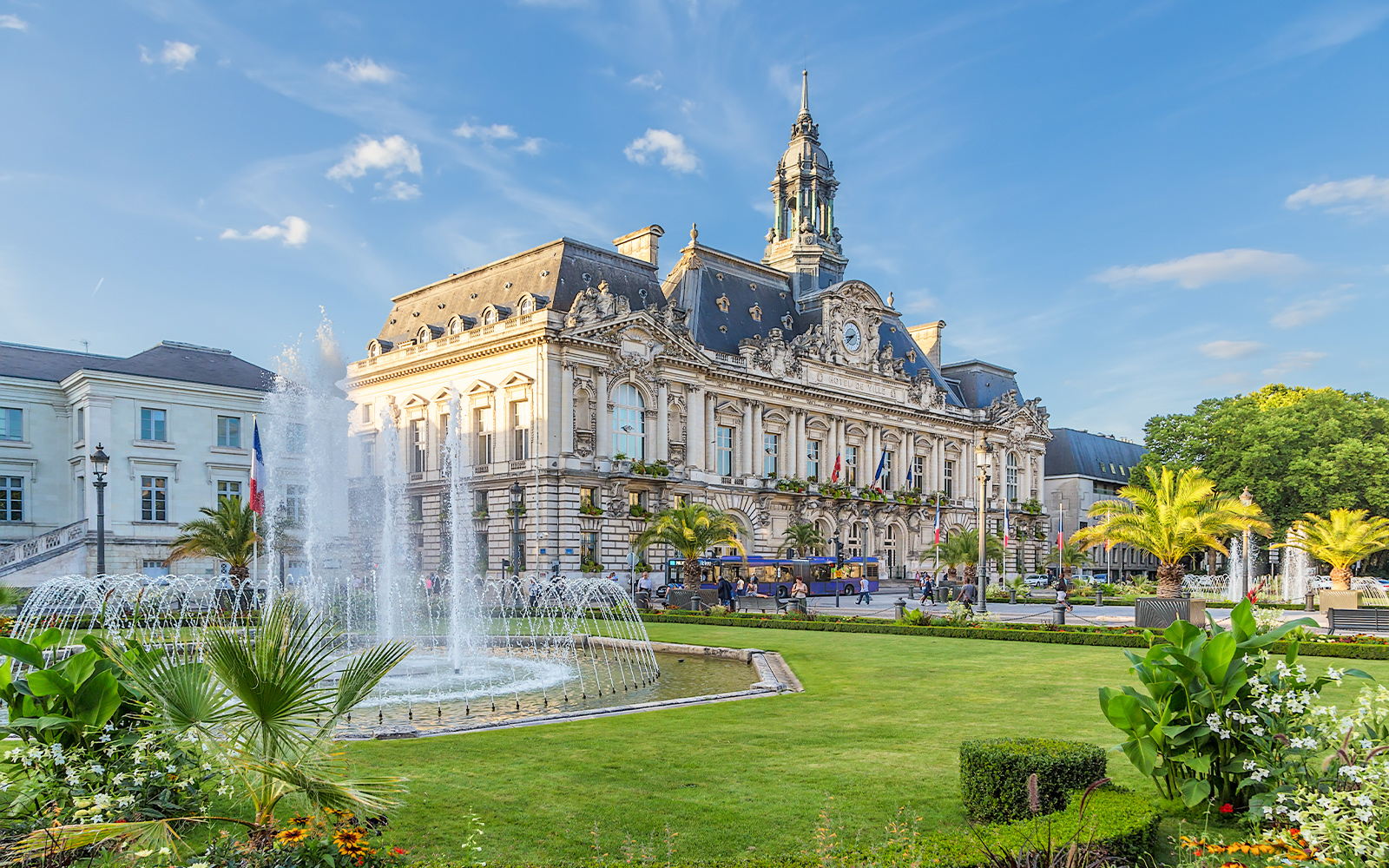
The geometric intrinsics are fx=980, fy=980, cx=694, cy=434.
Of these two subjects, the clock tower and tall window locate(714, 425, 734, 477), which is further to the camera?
the clock tower

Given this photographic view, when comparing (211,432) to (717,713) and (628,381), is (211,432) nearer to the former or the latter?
(628,381)

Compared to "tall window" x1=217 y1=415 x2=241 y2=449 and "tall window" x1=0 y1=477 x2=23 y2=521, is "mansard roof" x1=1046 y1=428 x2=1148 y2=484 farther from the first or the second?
"tall window" x1=0 y1=477 x2=23 y2=521

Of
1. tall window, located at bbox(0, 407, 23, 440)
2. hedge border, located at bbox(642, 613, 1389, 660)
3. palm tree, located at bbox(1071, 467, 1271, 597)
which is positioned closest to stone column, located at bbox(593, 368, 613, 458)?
hedge border, located at bbox(642, 613, 1389, 660)

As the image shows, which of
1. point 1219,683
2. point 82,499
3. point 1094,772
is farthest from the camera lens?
point 82,499

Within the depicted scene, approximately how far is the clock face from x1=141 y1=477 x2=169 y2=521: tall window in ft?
138

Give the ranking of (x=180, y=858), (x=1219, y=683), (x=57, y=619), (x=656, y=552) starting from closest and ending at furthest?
(x=180, y=858) → (x=1219, y=683) → (x=57, y=619) → (x=656, y=552)

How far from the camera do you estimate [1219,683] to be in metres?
7.24

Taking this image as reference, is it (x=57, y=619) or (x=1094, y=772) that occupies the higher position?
(x=1094, y=772)

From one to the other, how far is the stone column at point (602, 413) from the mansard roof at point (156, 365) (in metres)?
16.4

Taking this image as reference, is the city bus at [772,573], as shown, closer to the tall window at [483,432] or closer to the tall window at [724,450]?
the tall window at [724,450]

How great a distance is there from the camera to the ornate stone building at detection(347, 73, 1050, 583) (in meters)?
50.2

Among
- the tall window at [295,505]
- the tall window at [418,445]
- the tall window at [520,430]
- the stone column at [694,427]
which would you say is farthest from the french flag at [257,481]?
the stone column at [694,427]

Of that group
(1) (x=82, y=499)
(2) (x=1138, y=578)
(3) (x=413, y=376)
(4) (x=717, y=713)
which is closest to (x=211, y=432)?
(1) (x=82, y=499)

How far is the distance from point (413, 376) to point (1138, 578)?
40.1 meters
